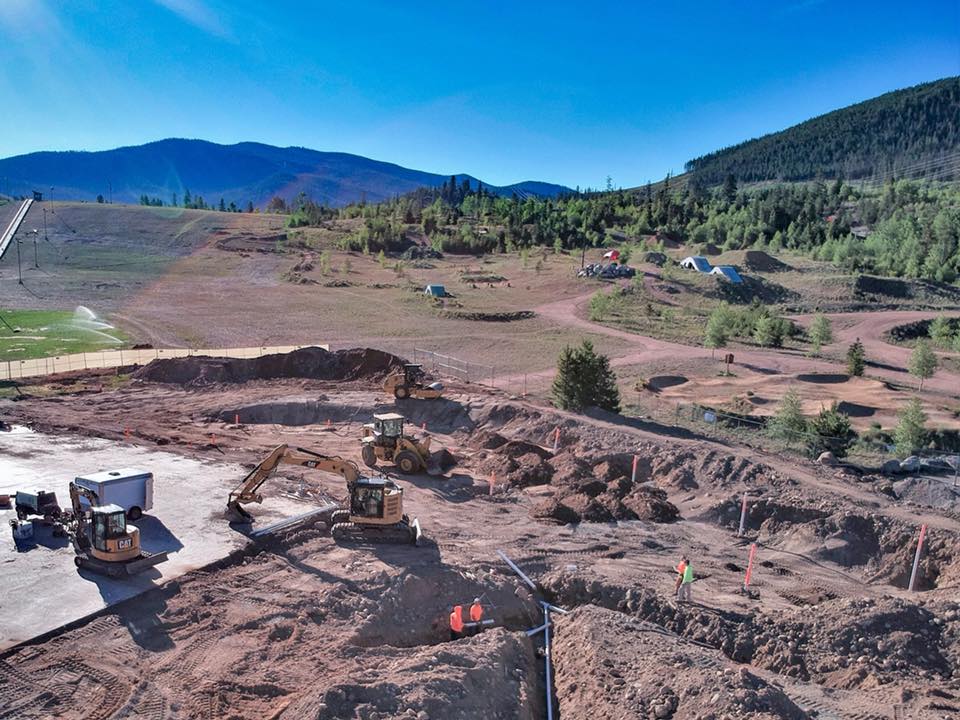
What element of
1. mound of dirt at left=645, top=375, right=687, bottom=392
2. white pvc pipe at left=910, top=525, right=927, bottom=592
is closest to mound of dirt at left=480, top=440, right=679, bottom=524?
white pvc pipe at left=910, top=525, right=927, bottom=592

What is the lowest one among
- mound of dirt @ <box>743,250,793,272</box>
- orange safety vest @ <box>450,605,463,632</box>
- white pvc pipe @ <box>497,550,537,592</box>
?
white pvc pipe @ <box>497,550,537,592</box>

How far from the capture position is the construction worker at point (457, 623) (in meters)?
14.3

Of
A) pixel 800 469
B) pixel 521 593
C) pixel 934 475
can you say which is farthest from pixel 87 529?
pixel 934 475

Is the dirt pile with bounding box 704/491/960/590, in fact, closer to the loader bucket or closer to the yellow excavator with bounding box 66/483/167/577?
the loader bucket

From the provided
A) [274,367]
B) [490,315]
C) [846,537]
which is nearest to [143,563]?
[846,537]

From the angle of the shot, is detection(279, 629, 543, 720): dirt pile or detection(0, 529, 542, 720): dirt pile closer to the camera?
detection(279, 629, 543, 720): dirt pile

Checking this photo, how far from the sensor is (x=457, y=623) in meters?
14.4

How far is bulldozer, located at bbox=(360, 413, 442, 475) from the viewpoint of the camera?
77.0 ft

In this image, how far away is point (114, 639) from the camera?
13.2m

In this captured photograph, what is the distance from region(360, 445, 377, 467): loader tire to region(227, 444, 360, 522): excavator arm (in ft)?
15.5

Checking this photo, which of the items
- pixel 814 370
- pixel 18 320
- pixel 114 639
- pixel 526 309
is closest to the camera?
pixel 114 639

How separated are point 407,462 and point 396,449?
2.05 feet

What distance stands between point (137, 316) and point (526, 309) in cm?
3111

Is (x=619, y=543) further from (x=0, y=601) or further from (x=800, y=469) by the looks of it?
(x=0, y=601)
